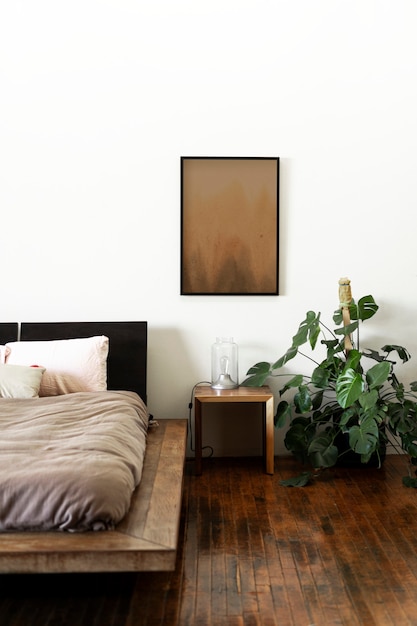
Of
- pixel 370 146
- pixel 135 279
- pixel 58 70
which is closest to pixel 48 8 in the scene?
pixel 58 70

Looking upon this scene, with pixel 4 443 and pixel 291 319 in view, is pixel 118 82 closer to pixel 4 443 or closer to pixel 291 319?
pixel 291 319

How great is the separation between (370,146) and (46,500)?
3.08 metres

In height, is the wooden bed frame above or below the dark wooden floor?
above

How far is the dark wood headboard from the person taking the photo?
4.24m

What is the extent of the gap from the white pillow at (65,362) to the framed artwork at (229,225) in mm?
729

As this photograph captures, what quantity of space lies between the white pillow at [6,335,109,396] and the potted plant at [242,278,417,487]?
2.99 feet

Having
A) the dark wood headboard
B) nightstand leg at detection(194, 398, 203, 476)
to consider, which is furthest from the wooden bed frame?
the dark wood headboard

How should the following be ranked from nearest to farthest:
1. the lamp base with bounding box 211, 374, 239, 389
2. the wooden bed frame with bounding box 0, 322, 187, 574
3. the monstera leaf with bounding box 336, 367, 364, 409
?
the wooden bed frame with bounding box 0, 322, 187, 574
the monstera leaf with bounding box 336, 367, 364, 409
the lamp base with bounding box 211, 374, 239, 389

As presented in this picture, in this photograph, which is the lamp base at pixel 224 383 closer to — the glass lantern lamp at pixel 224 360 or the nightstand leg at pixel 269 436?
the glass lantern lamp at pixel 224 360

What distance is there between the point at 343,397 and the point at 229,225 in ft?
4.36

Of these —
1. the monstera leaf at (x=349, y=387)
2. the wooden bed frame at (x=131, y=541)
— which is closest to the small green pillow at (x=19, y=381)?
the wooden bed frame at (x=131, y=541)

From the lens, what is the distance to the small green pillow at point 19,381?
12.2 feet

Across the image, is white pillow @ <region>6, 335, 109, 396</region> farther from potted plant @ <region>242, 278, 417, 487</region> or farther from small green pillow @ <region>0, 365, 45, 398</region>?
potted plant @ <region>242, 278, 417, 487</region>

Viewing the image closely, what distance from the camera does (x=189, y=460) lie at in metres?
4.39
